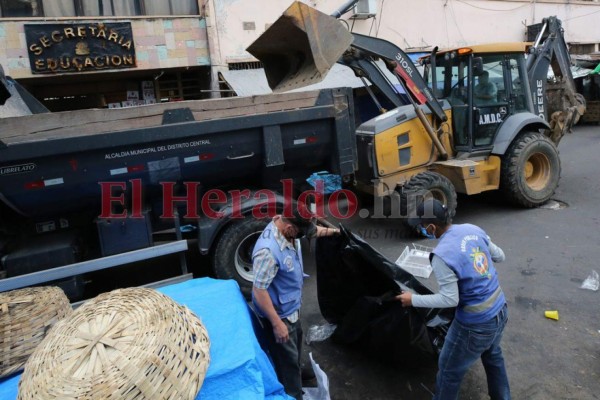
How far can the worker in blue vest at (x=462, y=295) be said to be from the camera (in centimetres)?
231

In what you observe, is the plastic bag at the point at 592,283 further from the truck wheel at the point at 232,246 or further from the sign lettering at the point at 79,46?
the sign lettering at the point at 79,46

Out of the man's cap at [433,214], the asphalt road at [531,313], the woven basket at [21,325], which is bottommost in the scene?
the asphalt road at [531,313]

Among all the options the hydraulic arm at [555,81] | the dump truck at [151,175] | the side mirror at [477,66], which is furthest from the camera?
the hydraulic arm at [555,81]

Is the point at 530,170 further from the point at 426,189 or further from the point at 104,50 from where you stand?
the point at 104,50

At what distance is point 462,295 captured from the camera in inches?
93.2

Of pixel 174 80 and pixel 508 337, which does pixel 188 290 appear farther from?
pixel 174 80

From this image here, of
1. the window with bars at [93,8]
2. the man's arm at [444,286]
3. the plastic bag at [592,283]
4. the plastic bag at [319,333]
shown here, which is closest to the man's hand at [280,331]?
the man's arm at [444,286]

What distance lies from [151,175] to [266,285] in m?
1.99

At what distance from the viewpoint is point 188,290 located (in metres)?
2.45

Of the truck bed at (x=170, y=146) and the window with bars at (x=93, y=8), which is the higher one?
the window with bars at (x=93, y=8)

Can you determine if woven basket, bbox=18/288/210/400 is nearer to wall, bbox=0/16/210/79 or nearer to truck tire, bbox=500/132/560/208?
truck tire, bbox=500/132/560/208

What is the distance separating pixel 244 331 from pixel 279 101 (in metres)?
2.70

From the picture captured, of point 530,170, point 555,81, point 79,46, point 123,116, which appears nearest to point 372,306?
point 123,116

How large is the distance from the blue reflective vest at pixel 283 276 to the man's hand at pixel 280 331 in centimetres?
13
